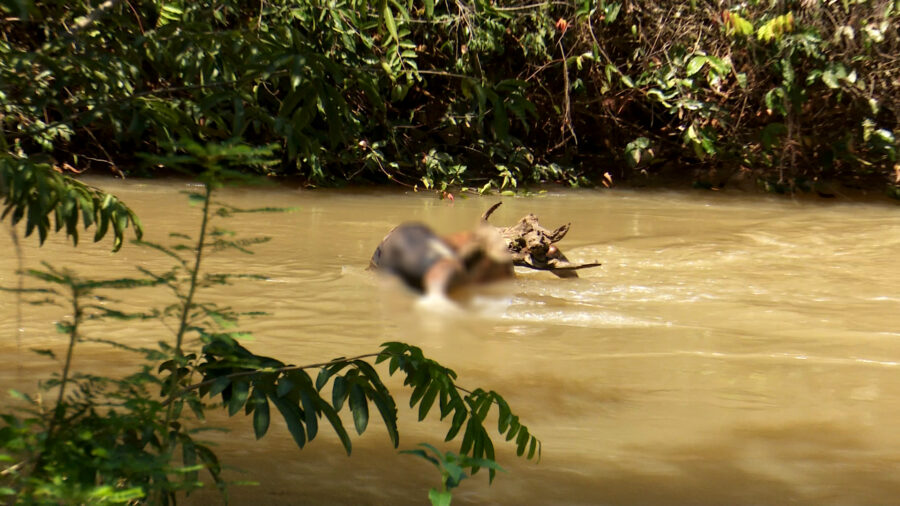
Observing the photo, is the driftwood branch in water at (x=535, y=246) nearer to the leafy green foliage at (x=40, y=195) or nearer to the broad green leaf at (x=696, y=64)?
the leafy green foliage at (x=40, y=195)

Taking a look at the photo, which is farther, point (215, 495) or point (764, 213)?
point (764, 213)

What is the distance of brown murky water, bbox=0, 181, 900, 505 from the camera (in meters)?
2.20

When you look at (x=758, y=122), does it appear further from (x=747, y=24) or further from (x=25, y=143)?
(x=25, y=143)

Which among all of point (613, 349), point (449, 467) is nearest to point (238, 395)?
point (449, 467)

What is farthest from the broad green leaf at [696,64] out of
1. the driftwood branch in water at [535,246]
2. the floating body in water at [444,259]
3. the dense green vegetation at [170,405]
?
the floating body in water at [444,259]

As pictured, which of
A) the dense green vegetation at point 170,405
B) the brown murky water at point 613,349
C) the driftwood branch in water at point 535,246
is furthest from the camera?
the driftwood branch in water at point 535,246

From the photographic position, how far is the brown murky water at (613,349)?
220cm

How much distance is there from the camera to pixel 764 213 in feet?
21.0

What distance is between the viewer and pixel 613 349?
3.24m

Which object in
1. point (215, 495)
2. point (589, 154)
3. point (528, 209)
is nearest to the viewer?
point (215, 495)

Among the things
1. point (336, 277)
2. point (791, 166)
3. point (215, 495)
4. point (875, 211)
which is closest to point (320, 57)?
point (215, 495)

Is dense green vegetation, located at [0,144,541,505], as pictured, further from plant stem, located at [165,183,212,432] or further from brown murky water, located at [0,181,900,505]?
brown murky water, located at [0,181,900,505]

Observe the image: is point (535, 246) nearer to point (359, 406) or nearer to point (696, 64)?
point (359, 406)

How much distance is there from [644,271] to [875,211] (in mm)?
2866
